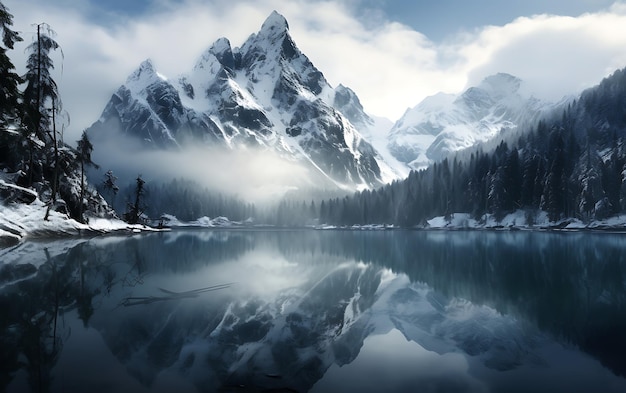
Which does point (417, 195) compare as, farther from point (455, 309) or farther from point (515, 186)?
point (455, 309)

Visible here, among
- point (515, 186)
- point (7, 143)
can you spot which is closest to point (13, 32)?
point (7, 143)

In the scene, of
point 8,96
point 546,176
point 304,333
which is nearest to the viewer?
point 304,333

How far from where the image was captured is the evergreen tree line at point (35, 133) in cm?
3672

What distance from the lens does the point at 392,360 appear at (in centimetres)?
1044

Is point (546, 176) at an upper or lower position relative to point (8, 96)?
upper

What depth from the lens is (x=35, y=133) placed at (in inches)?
2018

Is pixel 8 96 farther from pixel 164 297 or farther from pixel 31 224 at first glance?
pixel 164 297

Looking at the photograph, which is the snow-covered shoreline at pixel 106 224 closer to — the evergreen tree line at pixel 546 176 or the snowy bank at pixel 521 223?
the snowy bank at pixel 521 223

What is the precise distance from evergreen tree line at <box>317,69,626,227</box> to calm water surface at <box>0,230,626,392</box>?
106570 millimetres

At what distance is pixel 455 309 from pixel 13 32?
1632 inches

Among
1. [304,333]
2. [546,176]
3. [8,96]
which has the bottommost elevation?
[304,333]

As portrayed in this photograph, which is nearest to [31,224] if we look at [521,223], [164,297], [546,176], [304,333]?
[164,297]

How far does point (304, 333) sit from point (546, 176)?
445 feet

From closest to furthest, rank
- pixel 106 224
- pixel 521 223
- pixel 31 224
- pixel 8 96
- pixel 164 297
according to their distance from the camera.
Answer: pixel 164 297 → pixel 8 96 → pixel 31 224 → pixel 106 224 → pixel 521 223
